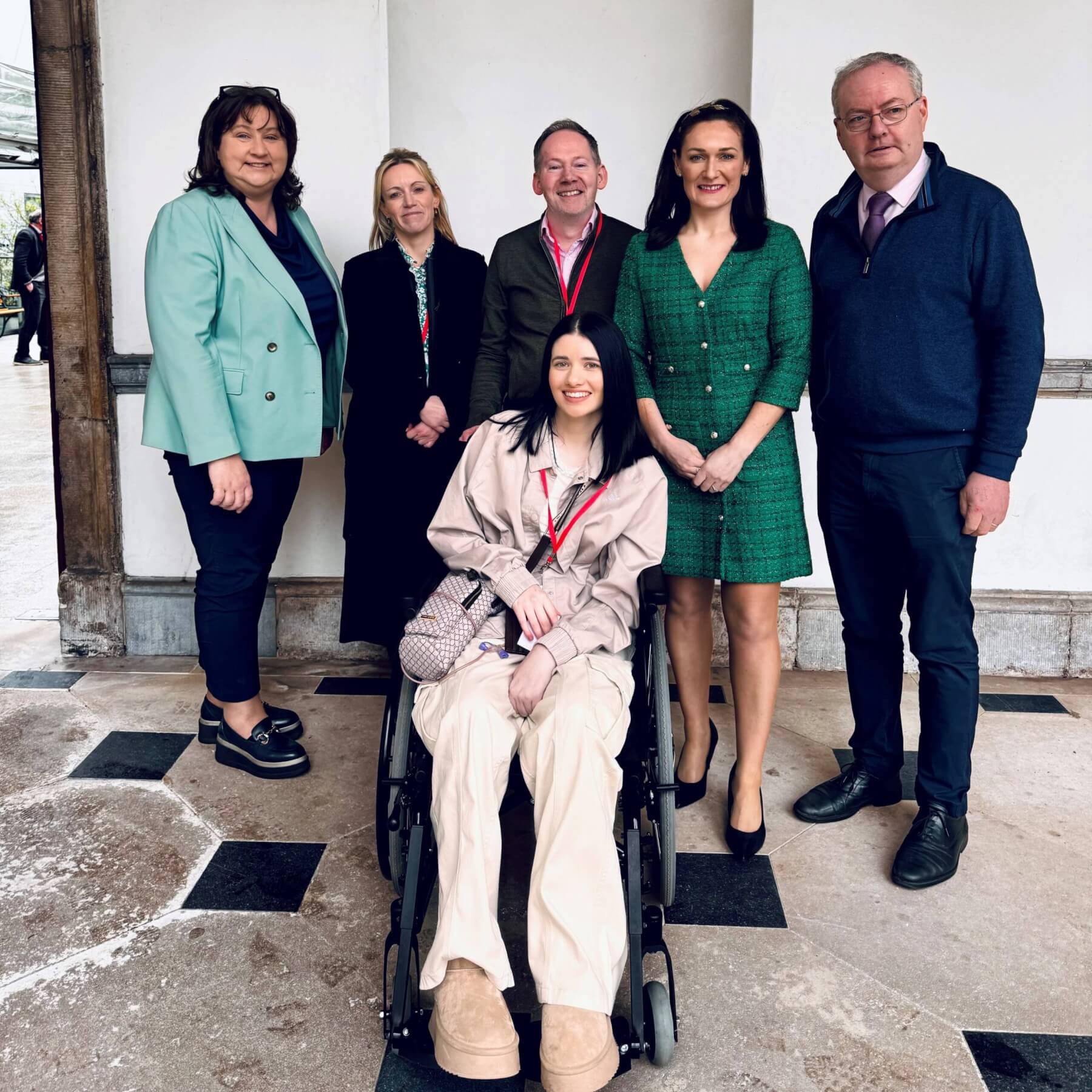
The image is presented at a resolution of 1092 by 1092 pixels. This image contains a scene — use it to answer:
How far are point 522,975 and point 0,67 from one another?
21.4 m

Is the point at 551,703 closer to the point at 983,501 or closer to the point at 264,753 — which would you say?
the point at 983,501

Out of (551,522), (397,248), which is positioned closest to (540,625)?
(551,522)

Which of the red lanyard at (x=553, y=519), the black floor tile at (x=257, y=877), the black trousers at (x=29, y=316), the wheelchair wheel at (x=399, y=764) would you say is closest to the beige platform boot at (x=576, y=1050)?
the wheelchair wheel at (x=399, y=764)

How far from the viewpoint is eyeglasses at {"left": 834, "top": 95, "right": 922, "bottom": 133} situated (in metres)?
2.02

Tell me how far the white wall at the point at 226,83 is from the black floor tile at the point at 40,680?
107cm

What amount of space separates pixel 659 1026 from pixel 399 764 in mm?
619

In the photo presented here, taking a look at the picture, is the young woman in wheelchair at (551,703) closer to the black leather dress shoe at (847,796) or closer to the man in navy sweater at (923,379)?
the man in navy sweater at (923,379)

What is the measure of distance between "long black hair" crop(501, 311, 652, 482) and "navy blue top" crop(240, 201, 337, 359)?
796 mm

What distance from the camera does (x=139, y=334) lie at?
3344mm

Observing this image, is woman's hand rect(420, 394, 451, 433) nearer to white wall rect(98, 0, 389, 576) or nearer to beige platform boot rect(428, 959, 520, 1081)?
white wall rect(98, 0, 389, 576)

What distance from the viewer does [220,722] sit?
2764 mm

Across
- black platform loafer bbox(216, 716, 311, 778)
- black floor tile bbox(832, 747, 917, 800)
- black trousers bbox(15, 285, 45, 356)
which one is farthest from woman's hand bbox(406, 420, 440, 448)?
black trousers bbox(15, 285, 45, 356)

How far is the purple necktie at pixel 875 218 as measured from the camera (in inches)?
83.3

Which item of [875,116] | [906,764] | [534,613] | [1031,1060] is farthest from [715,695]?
[875,116]
